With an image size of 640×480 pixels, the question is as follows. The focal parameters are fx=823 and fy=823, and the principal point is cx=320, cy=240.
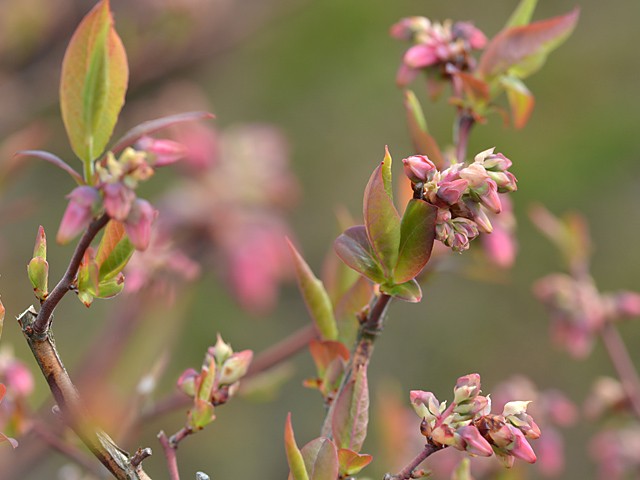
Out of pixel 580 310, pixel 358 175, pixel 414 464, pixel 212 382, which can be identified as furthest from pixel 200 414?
pixel 358 175

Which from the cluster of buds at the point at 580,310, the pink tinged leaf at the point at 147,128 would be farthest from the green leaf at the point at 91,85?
the cluster of buds at the point at 580,310

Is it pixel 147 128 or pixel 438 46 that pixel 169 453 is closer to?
pixel 147 128

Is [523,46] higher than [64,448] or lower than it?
higher

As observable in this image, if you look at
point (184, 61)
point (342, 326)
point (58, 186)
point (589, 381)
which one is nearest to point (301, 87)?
point (184, 61)

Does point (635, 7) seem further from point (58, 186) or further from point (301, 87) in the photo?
point (58, 186)

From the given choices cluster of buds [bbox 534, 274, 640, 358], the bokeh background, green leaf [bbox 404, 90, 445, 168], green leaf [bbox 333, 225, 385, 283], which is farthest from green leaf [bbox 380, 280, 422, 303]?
the bokeh background

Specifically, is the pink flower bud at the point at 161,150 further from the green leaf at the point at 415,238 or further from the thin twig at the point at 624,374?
the thin twig at the point at 624,374

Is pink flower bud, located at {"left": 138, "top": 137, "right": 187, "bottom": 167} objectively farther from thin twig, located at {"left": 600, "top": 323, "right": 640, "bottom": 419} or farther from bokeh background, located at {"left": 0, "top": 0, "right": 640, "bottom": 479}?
bokeh background, located at {"left": 0, "top": 0, "right": 640, "bottom": 479}
